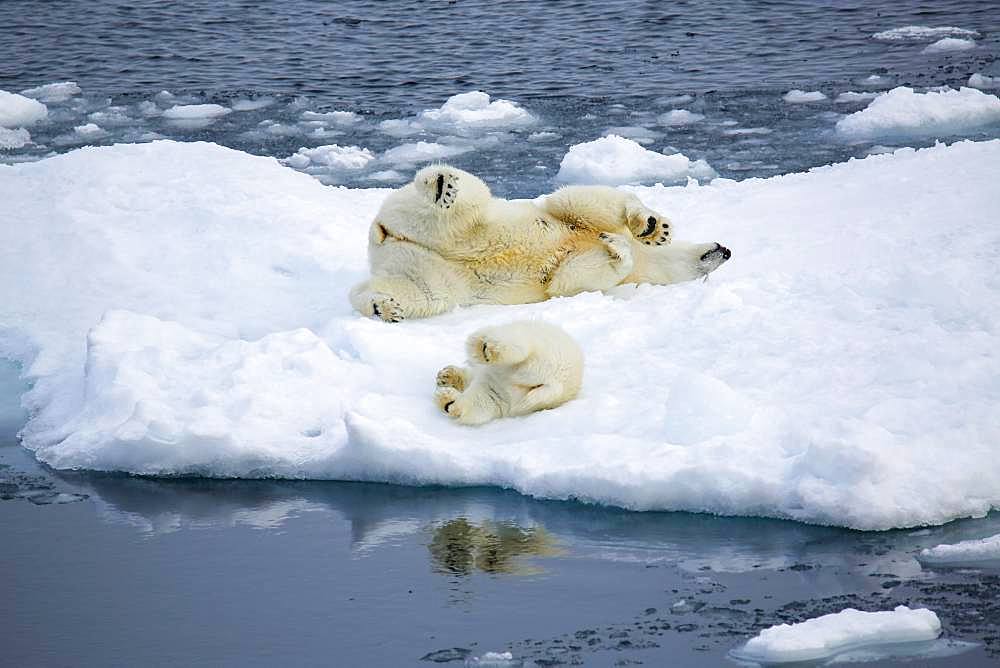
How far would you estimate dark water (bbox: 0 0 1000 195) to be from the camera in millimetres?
13578

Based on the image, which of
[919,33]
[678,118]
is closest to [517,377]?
[678,118]

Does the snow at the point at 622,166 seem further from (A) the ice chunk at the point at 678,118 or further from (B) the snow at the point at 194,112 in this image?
(B) the snow at the point at 194,112

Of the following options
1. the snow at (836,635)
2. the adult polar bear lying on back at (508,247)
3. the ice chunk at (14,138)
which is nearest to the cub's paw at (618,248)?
the adult polar bear lying on back at (508,247)

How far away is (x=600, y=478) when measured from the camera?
518cm

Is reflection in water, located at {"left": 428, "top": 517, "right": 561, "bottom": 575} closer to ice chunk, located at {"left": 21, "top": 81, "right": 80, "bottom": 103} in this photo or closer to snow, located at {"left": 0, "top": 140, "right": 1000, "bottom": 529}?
snow, located at {"left": 0, "top": 140, "right": 1000, "bottom": 529}

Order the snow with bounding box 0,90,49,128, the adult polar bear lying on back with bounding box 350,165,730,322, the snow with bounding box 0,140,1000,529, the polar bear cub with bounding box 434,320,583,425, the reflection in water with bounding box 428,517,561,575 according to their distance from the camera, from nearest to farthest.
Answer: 1. the reflection in water with bounding box 428,517,561,575
2. the snow with bounding box 0,140,1000,529
3. the polar bear cub with bounding box 434,320,583,425
4. the adult polar bear lying on back with bounding box 350,165,730,322
5. the snow with bounding box 0,90,49,128

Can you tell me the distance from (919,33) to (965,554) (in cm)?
1558

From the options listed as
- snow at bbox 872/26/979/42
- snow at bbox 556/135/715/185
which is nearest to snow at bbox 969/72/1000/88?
snow at bbox 872/26/979/42

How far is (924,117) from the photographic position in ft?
42.0

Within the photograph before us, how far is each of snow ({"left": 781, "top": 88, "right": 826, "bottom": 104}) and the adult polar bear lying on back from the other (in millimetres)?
8339

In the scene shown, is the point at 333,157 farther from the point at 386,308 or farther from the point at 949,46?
the point at 949,46

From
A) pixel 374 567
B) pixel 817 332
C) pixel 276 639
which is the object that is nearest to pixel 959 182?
pixel 817 332

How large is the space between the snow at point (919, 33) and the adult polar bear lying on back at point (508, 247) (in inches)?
500

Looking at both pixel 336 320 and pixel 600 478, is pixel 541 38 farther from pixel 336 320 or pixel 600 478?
pixel 600 478
